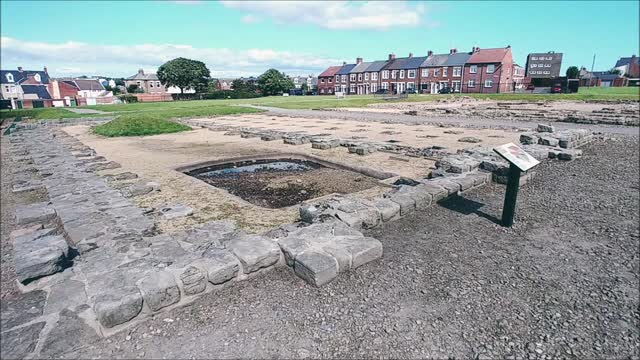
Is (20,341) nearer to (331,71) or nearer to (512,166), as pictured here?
(512,166)

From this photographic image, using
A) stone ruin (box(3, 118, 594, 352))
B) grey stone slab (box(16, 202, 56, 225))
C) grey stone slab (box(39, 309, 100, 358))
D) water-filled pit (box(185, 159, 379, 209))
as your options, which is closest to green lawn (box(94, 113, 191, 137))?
water-filled pit (box(185, 159, 379, 209))

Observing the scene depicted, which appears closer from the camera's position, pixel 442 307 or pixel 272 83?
pixel 442 307

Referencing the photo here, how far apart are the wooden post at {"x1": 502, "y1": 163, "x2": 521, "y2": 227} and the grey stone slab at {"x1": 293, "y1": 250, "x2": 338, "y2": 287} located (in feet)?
9.46

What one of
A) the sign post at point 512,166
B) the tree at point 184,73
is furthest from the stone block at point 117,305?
the tree at point 184,73

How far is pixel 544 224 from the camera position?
5152 millimetres

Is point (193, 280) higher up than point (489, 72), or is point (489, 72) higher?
point (489, 72)

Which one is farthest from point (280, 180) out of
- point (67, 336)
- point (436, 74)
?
point (436, 74)

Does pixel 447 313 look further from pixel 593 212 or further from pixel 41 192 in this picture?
pixel 41 192

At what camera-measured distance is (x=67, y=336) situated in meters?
2.72

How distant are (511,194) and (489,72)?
67805mm

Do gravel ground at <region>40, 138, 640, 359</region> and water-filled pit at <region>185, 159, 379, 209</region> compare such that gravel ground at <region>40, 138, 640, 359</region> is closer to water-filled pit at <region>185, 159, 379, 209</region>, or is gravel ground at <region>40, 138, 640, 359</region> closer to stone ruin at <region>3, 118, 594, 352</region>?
stone ruin at <region>3, 118, 594, 352</region>

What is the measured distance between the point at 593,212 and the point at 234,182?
695 cm

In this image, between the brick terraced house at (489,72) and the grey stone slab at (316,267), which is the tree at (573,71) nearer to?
the brick terraced house at (489,72)

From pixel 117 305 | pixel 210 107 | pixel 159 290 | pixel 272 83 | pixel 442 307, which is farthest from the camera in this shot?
pixel 272 83
